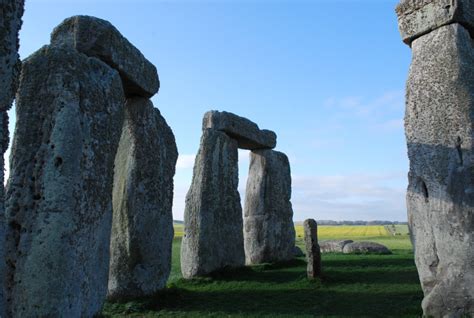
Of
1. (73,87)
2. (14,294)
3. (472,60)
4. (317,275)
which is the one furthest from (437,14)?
(14,294)

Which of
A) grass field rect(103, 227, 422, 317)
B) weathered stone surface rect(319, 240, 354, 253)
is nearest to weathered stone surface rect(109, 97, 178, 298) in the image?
grass field rect(103, 227, 422, 317)

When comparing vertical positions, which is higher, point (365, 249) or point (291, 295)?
point (365, 249)

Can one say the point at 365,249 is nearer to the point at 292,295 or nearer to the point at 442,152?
the point at 292,295

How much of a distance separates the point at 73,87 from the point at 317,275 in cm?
699

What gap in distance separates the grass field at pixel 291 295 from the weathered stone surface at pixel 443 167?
31.7 inches

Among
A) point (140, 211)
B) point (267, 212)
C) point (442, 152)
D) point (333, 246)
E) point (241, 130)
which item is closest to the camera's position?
point (442, 152)

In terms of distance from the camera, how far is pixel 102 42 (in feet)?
21.2

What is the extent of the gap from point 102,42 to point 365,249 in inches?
491

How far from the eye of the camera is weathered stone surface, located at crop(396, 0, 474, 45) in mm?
6840

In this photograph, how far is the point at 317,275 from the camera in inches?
405

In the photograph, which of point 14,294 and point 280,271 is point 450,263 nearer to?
point 14,294

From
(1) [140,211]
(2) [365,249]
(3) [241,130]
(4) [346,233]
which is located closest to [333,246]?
(2) [365,249]

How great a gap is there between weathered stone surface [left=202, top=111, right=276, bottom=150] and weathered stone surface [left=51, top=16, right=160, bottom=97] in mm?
4970

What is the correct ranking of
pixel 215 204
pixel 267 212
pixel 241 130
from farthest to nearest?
pixel 267 212
pixel 241 130
pixel 215 204
